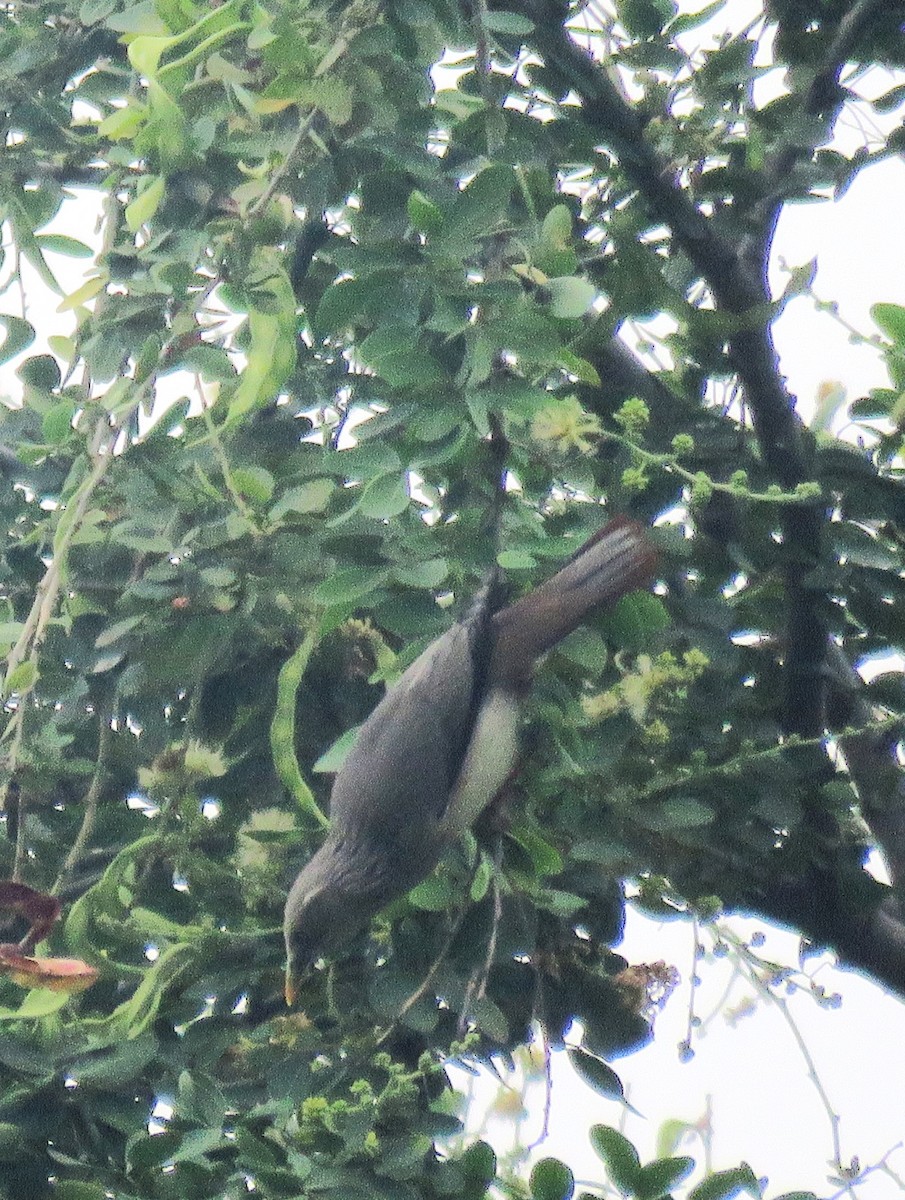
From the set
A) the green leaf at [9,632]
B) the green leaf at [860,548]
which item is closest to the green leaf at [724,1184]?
the green leaf at [860,548]

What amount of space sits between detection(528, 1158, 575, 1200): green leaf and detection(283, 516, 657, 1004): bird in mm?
310

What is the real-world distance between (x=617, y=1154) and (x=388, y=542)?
25.8 inches

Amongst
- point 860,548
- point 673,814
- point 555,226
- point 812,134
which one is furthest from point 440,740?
point 812,134

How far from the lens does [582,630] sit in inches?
64.6

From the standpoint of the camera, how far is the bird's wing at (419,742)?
1569mm

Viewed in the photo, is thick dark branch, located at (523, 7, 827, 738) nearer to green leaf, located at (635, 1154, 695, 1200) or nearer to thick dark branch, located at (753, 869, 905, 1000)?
thick dark branch, located at (753, 869, 905, 1000)

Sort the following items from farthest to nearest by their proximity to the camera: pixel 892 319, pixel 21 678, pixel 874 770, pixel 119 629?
pixel 874 770 < pixel 892 319 < pixel 119 629 < pixel 21 678

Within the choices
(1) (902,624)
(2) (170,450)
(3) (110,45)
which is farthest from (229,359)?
(1) (902,624)

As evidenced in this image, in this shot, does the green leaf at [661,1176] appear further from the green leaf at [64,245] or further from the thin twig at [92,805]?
the green leaf at [64,245]

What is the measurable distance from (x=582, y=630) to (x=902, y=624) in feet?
1.82

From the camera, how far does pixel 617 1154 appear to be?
150 cm

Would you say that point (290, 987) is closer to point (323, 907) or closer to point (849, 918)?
point (323, 907)

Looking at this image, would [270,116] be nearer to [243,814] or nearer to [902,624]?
[243,814]

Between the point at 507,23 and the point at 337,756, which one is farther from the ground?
the point at 507,23
